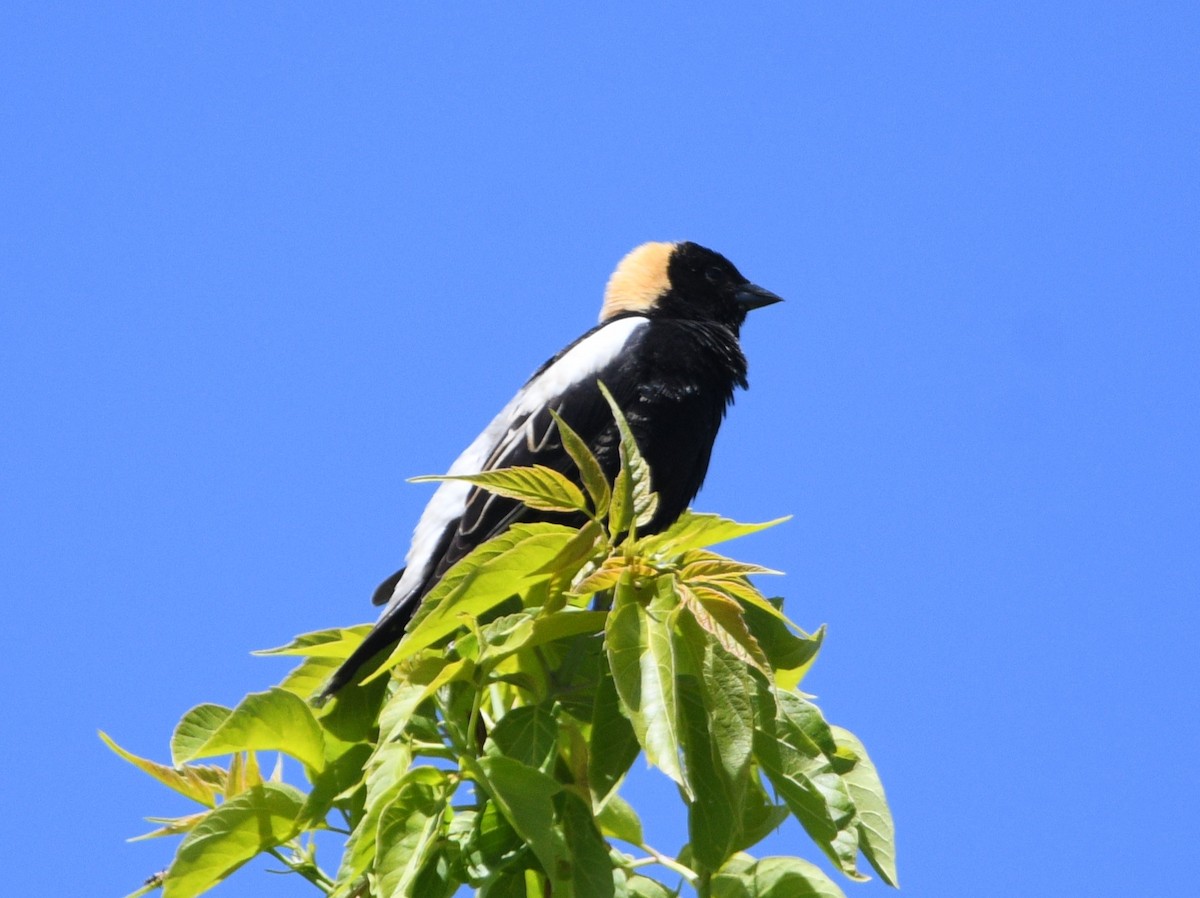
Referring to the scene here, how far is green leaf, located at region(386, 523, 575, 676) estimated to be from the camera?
156cm

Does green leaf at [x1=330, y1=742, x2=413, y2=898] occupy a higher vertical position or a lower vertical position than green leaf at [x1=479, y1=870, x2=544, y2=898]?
higher

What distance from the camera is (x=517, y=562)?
5.25 feet

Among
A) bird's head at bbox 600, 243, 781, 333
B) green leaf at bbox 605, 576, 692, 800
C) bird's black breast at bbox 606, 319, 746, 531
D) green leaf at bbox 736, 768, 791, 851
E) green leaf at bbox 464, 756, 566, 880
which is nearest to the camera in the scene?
green leaf at bbox 605, 576, 692, 800

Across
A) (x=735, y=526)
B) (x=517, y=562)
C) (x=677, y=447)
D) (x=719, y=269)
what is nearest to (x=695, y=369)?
(x=677, y=447)

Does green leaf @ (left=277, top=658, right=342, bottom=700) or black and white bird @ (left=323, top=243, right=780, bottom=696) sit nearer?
green leaf @ (left=277, top=658, right=342, bottom=700)

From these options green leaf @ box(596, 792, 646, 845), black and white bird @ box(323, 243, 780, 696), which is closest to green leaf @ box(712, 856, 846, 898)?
green leaf @ box(596, 792, 646, 845)

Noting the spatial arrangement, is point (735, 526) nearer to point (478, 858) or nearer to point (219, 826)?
point (478, 858)

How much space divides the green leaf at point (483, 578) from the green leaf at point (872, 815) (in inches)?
21.7

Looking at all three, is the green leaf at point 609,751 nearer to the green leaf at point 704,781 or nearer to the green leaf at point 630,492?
the green leaf at point 704,781

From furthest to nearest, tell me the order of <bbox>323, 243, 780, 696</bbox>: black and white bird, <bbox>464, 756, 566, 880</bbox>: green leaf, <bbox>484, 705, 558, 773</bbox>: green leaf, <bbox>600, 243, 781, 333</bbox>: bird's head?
<bbox>600, 243, 781, 333</bbox>: bird's head < <bbox>323, 243, 780, 696</bbox>: black and white bird < <bbox>484, 705, 558, 773</bbox>: green leaf < <bbox>464, 756, 566, 880</bbox>: green leaf

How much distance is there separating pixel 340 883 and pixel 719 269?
302cm

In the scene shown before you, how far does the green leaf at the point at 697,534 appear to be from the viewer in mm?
1683

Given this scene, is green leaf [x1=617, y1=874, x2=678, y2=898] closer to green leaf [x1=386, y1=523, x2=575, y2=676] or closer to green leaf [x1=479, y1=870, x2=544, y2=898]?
green leaf [x1=479, y1=870, x2=544, y2=898]

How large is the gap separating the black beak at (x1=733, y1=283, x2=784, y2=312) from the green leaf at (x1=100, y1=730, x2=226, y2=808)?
2.71 metres
